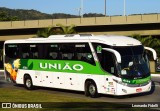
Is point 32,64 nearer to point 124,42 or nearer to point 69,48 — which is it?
point 69,48

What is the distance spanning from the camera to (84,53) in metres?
21.1

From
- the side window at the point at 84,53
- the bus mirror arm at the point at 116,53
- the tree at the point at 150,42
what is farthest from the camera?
the tree at the point at 150,42

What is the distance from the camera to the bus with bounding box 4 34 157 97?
63.7 feet

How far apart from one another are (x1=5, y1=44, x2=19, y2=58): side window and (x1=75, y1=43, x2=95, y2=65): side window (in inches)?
232

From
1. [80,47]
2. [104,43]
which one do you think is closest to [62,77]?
[80,47]

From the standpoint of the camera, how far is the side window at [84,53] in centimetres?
2070

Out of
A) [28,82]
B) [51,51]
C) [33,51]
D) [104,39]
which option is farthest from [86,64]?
[28,82]

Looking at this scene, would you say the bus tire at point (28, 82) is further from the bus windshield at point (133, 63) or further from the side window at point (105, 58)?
the bus windshield at point (133, 63)

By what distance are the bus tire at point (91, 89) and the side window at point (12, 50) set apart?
6.94 m

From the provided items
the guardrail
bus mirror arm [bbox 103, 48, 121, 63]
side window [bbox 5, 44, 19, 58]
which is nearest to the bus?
bus mirror arm [bbox 103, 48, 121, 63]

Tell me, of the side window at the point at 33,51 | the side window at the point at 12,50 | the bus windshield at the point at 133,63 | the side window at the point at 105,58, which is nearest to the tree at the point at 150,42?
the side window at the point at 12,50

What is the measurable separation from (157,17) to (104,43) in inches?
1263

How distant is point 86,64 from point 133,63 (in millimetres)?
2591

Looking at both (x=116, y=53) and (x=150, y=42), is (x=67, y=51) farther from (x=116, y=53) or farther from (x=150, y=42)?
(x=150, y=42)
